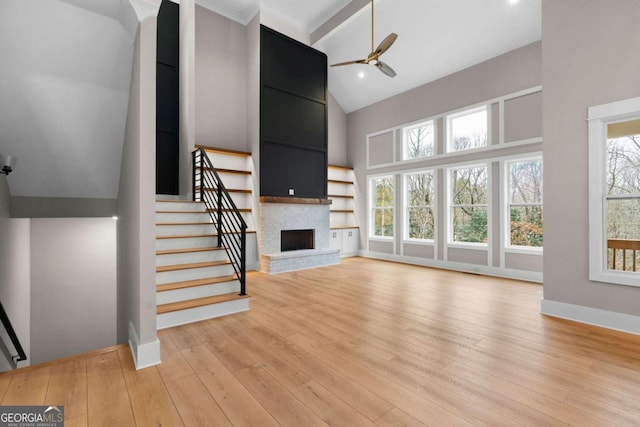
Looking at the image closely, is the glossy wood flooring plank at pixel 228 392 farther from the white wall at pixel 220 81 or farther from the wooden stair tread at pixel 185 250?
the white wall at pixel 220 81

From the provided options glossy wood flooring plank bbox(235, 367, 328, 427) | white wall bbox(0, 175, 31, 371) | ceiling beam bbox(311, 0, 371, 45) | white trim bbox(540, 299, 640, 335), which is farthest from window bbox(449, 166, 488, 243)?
white wall bbox(0, 175, 31, 371)

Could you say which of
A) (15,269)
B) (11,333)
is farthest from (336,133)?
(11,333)

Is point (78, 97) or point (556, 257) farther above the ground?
point (78, 97)

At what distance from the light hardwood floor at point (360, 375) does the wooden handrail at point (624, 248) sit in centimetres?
68

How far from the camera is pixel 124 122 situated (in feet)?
12.1

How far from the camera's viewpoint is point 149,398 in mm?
1854

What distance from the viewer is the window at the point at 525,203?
16.8 ft

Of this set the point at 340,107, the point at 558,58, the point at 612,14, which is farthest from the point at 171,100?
the point at 612,14

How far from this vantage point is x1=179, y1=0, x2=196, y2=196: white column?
17.4 ft

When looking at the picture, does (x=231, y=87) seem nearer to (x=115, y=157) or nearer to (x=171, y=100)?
(x=171, y=100)

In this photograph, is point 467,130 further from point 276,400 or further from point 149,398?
point 149,398

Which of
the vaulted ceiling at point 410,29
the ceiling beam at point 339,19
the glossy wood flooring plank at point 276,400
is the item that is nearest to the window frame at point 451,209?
the vaulted ceiling at point 410,29

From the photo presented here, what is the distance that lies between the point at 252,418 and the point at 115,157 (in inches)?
151

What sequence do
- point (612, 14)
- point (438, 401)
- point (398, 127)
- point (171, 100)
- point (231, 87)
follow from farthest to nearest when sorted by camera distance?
1. point (398, 127)
2. point (231, 87)
3. point (171, 100)
4. point (612, 14)
5. point (438, 401)
